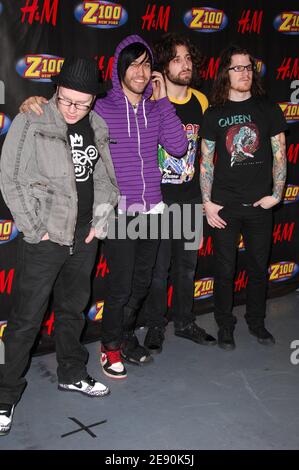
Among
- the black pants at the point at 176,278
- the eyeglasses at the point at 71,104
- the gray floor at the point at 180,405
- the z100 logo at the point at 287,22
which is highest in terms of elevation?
the z100 logo at the point at 287,22

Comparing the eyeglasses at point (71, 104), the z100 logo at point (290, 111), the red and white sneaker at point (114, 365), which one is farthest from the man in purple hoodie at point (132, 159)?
the z100 logo at point (290, 111)

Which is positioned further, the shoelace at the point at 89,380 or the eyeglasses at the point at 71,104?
the shoelace at the point at 89,380

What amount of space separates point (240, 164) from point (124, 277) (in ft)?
3.82

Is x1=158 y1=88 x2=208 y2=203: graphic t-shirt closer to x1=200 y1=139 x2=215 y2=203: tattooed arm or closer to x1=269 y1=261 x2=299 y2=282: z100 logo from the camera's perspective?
x1=200 y1=139 x2=215 y2=203: tattooed arm

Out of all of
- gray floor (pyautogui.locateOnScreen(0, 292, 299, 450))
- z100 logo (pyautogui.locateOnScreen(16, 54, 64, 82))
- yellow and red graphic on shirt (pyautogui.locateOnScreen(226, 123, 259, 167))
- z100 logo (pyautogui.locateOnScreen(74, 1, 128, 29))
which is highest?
z100 logo (pyautogui.locateOnScreen(74, 1, 128, 29))

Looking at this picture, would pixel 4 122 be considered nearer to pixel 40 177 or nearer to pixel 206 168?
pixel 40 177

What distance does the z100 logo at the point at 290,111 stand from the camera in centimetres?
A: 529

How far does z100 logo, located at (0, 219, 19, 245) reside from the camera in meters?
3.99

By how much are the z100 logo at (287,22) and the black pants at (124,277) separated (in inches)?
93.3

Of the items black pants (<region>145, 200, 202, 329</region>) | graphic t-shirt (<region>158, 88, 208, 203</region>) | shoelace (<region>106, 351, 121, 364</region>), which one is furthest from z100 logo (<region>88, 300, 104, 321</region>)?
graphic t-shirt (<region>158, 88, 208, 203</region>)

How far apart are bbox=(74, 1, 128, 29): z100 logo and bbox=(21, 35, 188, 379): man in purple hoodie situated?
683mm

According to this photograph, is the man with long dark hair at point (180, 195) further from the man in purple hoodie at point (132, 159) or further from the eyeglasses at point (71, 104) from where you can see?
the eyeglasses at point (71, 104)
